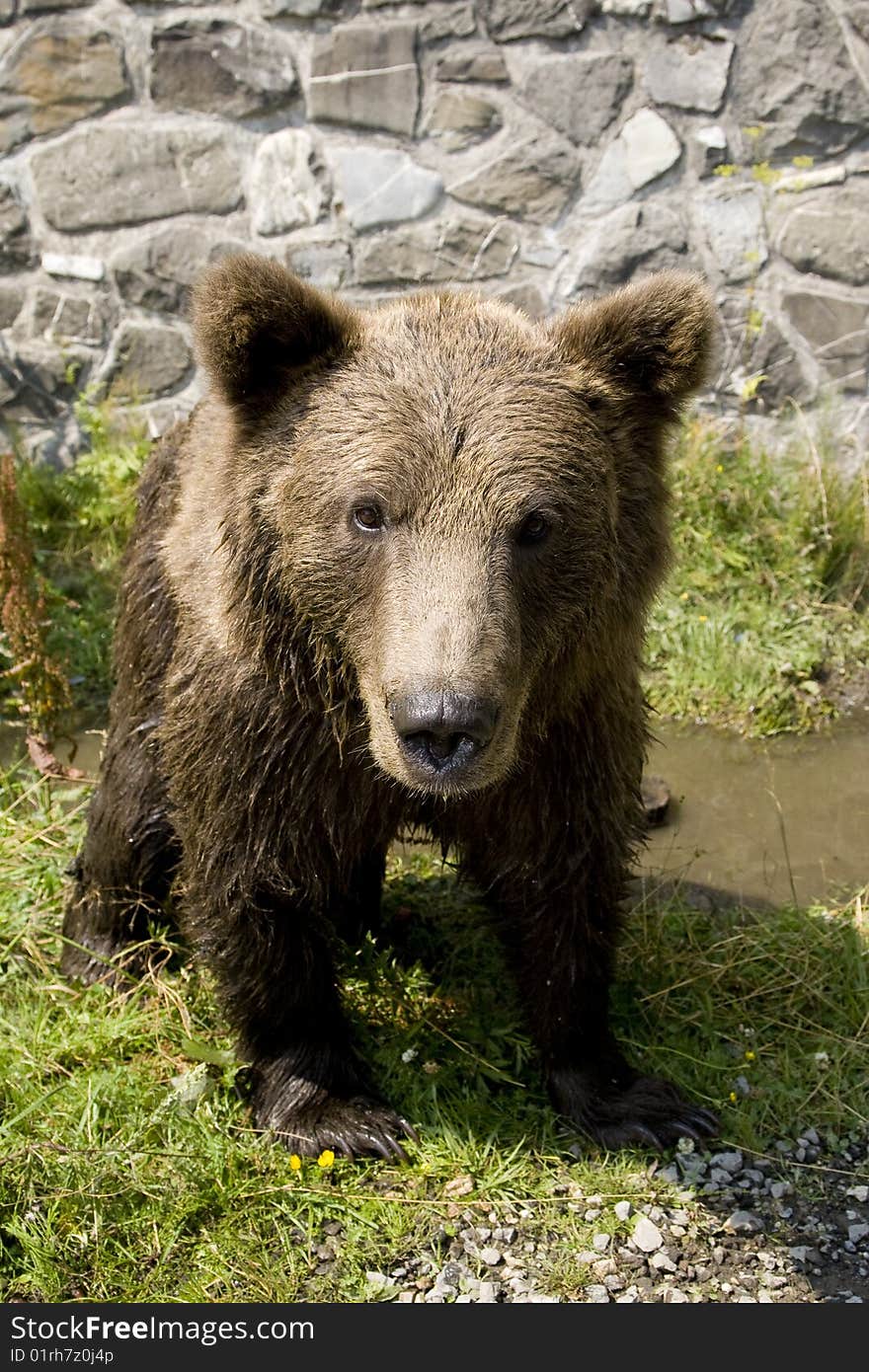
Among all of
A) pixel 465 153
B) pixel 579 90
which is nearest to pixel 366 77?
pixel 465 153

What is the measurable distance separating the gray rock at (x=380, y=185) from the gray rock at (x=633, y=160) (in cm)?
80

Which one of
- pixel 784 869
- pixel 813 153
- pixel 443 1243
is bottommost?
pixel 784 869

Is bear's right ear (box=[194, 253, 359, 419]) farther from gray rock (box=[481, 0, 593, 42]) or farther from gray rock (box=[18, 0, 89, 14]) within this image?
gray rock (box=[18, 0, 89, 14])

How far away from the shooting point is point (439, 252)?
22.9 ft

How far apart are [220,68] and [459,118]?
1.22m

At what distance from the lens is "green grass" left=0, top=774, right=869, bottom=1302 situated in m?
3.29

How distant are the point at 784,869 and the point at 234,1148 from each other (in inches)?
96.5

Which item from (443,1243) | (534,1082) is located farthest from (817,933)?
(443,1243)

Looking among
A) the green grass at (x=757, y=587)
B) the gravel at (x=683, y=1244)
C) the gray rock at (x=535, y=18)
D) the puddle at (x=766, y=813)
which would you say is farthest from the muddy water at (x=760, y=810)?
the gray rock at (x=535, y=18)

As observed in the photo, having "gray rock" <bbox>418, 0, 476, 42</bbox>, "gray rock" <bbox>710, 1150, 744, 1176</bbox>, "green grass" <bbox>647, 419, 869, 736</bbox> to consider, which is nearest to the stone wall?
"gray rock" <bbox>418, 0, 476, 42</bbox>

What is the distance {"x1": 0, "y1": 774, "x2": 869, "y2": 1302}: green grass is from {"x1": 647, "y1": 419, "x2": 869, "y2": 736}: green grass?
1.72 meters

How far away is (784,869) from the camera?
5.11 m

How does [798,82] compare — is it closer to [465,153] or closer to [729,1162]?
[465,153]

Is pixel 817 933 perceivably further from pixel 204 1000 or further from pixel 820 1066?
pixel 204 1000
